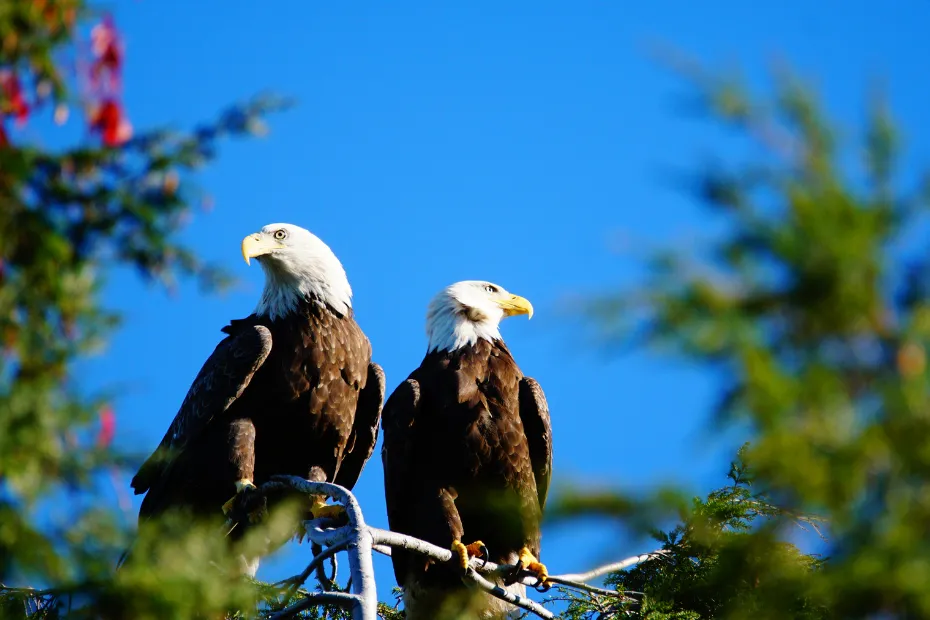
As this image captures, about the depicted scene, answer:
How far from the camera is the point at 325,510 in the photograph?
652cm

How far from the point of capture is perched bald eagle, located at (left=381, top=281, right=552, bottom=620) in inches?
261

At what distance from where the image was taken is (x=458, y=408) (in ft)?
22.8

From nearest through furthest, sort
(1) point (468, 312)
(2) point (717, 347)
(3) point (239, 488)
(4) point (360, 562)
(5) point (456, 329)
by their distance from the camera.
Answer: (2) point (717, 347)
(4) point (360, 562)
(3) point (239, 488)
(5) point (456, 329)
(1) point (468, 312)

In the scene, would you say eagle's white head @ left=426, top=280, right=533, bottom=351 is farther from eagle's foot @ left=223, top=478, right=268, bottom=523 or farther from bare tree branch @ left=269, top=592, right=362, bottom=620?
bare tree branch @ left=269, top=592, right=362, bottom=620

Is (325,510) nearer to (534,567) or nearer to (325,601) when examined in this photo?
(534,567)

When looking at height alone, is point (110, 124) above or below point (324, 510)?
below

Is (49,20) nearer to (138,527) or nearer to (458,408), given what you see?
(138,527)

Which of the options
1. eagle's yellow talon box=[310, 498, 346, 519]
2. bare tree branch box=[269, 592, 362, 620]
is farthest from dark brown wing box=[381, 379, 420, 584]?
bare tree branch box=[269, 592, 362, 620]

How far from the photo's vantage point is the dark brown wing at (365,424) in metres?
7.16

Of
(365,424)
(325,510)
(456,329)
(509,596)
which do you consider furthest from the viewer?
(456,329)

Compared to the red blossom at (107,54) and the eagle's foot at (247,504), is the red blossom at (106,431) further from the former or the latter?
the eagle's foot at (247,504)

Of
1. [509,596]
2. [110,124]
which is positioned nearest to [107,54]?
[110,124]

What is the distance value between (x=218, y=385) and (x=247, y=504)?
0.78m

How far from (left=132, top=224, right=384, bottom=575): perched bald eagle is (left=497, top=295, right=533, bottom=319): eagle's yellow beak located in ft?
4.11
